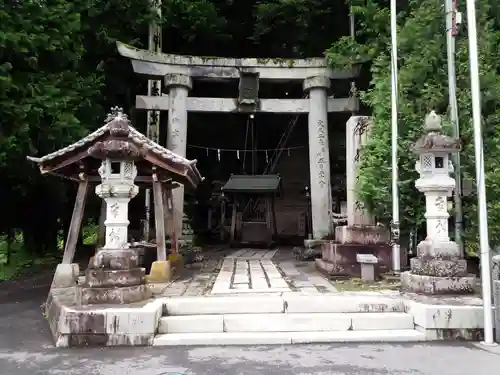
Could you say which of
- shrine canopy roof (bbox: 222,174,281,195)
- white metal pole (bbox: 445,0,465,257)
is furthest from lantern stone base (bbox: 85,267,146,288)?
shrine canopy roof (bbox: 222,174,281,195)

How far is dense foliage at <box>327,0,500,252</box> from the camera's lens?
28.2ft

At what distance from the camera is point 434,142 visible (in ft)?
21.5

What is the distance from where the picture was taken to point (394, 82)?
8.85 m

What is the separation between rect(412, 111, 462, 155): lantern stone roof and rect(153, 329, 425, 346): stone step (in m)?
2.78

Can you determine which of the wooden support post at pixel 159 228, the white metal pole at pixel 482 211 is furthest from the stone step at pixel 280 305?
the wooden support post at pixel 159 228

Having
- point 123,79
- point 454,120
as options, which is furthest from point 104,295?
point 123,79

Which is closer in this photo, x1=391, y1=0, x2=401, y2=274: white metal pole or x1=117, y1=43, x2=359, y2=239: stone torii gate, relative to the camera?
x1=391, y1=0, x2=401, y2=274: white metal pole

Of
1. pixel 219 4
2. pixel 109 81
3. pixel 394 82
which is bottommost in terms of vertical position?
pixel 394 82

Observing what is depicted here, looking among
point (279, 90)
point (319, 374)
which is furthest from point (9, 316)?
point (279, 90)

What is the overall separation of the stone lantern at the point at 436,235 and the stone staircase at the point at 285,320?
58 centimetres

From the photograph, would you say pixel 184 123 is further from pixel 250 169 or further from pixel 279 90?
pixel 250 169

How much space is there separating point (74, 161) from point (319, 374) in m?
A: 6.18

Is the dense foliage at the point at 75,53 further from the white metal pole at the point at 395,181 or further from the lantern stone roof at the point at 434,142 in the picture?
the lantern stone roof at the point at 434,142

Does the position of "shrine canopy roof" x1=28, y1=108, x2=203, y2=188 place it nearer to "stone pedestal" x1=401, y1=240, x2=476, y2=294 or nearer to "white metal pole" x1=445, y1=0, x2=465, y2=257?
"stone pedestal" x1=401, y1=240, x2=476, y2=294
